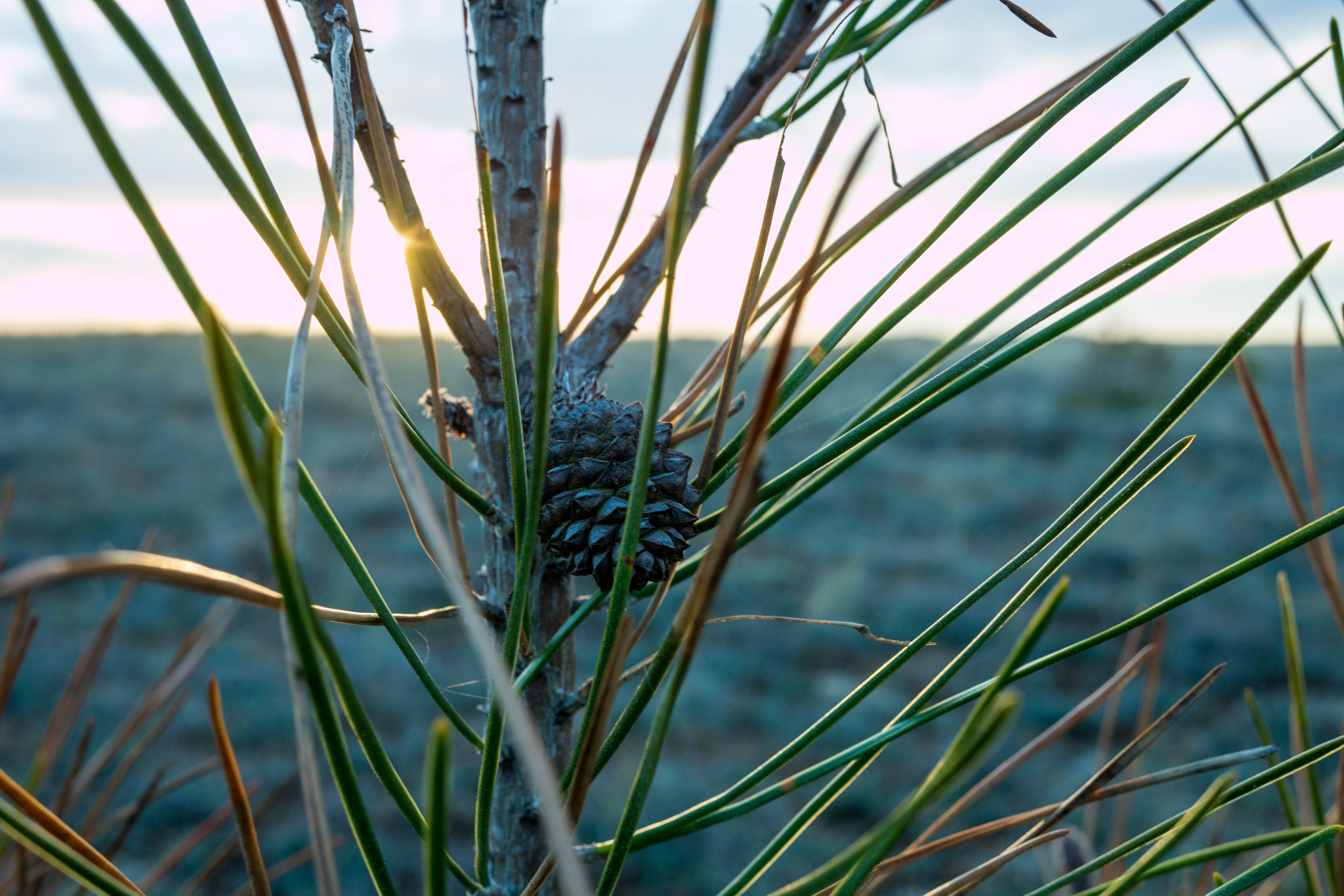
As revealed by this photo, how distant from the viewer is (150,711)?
42cm

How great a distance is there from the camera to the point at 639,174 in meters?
0.33

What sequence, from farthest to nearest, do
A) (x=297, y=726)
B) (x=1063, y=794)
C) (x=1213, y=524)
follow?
1. (x=1213, y=524)
2. (x=1063, y=794)
3. (x=297, y=726)

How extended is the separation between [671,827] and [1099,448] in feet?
14.2

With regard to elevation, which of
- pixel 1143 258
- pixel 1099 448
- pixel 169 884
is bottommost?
pixel 169 884

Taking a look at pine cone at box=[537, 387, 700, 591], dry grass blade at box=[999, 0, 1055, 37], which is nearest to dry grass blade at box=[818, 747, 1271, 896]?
pine cone at box=[537, 387, 700, 591]

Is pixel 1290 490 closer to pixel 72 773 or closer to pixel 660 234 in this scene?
pixel 660 234

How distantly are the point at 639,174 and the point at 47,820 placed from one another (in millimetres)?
286

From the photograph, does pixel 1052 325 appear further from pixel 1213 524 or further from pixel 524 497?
pixel 1213 524

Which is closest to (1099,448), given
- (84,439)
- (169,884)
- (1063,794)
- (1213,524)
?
(1213,524)

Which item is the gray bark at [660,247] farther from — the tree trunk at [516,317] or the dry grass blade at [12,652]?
the dry grass blade at [12,652]

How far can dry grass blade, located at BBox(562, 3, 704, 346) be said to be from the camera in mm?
317

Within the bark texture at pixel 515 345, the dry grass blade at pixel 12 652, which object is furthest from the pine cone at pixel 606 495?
the dry grass blade at pixel 12 652

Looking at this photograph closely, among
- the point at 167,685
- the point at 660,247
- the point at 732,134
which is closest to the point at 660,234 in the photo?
the point at 660,247

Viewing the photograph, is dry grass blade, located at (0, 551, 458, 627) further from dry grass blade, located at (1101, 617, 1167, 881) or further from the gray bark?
dry grass blade, located at (1101, 617, 1167, 881)
